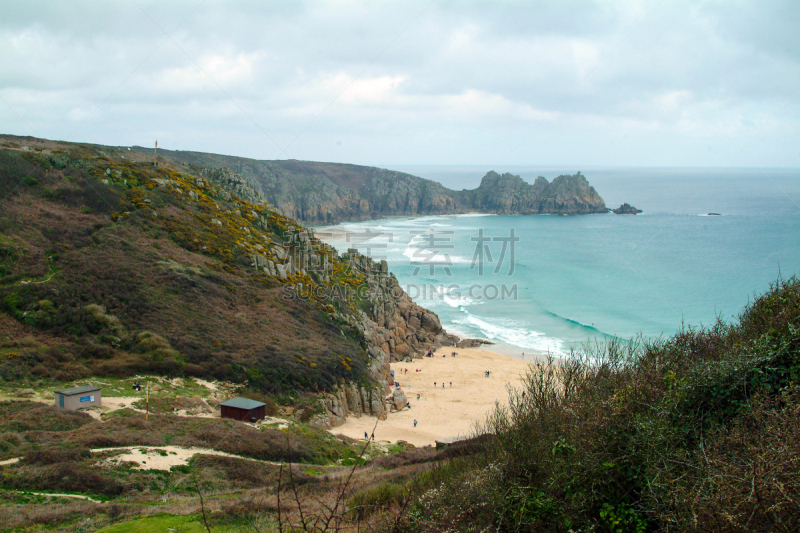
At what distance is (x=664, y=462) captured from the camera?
19.8ft

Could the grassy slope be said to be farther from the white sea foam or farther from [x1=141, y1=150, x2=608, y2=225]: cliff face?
[x1=141, y1=150, x2=608, y2=225]: cliff face

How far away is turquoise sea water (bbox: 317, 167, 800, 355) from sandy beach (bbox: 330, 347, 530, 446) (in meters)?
4.25

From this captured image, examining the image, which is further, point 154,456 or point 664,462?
point 154,456

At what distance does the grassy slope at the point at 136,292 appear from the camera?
68.3ft

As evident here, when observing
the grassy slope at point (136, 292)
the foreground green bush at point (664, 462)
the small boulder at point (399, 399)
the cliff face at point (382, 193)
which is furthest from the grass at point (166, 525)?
the cliff face at point (382, 193)

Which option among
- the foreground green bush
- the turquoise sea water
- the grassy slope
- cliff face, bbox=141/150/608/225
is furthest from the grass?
cliff face, bbox=141/150/608/225

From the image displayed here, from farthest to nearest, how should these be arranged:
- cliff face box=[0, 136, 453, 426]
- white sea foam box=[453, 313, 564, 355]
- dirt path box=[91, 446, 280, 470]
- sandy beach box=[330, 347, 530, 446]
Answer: white sea foam box=[453, 313, 564, 355] → sandy beach box=[330, 347, 530, 446] → cliff face box=[0, 136, 453, 426] → dirt path box=[91, 446, 280, 470]

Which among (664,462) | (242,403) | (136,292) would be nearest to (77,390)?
(242,403)

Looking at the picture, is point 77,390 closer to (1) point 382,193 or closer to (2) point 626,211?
(2) point 626,211

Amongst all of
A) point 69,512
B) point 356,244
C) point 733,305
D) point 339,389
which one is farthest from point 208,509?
point 356,244

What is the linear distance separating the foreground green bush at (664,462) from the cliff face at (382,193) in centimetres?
11265

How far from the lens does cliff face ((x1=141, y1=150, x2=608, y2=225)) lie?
12188cm

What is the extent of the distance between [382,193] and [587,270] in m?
87.5

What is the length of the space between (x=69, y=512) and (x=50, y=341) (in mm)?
13911
